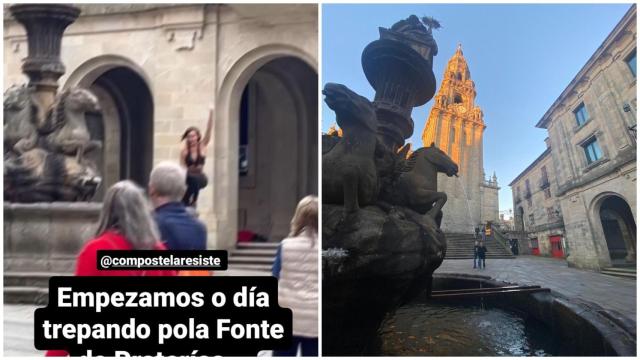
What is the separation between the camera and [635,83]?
13.7 ft

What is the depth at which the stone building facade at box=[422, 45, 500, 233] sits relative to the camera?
14.3 feet

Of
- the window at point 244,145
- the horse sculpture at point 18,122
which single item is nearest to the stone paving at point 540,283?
the horse sculpture at point 18,122

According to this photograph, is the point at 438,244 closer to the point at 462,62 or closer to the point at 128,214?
the point at 462,62

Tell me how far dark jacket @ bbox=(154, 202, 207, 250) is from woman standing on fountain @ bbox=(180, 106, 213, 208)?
0.56 m

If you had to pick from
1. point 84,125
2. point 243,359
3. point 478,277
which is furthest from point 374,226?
point 84,125

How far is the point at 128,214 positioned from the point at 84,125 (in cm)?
180

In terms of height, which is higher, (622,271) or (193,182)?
(193,182)

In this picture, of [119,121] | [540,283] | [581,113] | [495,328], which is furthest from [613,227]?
[119,121]

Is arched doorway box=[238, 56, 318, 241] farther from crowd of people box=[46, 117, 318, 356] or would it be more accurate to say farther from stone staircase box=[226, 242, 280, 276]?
crowd of people box=[46, 117, 318, 356]

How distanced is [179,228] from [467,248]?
81.2 inches

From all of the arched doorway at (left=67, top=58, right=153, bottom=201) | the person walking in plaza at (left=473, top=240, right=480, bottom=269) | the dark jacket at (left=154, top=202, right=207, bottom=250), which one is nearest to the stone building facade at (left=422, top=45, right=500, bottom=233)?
the person walking in plaza at (left=473, top=240, right=480, bottom=269)

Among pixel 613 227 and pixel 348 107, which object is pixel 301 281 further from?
pixel 613 227

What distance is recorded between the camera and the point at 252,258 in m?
4.65

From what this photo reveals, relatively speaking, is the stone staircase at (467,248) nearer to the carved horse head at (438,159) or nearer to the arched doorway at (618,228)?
the carved horse head at (438,159)
